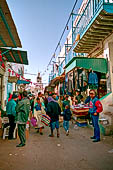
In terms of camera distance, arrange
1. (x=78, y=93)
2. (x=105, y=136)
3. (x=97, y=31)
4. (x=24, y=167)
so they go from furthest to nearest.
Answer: (x=78, y=93) → (x=97, y=31) → (x=105, y=136) → (x=24, y=167)

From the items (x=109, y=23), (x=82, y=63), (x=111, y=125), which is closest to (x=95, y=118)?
(x=111, y=125)

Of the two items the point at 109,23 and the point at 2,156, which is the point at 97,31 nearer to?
the point at 109,23

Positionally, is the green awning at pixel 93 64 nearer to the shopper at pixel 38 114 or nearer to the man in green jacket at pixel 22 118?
the shopper at pixel 38 114

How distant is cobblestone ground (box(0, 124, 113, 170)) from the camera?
358 centimetres

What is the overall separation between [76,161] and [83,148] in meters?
1.15

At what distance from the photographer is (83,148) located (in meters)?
4.95

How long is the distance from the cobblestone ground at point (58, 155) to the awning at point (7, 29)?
14.9 ft

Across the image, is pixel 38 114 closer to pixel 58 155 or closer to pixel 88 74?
pixel 58 155

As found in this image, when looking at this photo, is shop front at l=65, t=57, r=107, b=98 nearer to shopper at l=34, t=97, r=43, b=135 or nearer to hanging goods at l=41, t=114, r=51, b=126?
shopper at l=34, t=97, r=43, b=135

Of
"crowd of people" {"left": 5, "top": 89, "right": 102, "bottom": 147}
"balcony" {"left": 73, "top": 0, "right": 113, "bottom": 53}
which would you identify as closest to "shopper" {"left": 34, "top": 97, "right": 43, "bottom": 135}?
"crowd of people" {"left": 5, "top": 89, "right": 102, "bottom": 147}

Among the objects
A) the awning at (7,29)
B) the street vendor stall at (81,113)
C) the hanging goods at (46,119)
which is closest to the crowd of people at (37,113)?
the hanging goods at (46,119)

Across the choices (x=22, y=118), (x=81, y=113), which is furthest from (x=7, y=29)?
(x=81, y=113)

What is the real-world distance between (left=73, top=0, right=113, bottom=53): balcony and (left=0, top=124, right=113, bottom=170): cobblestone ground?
480 cm

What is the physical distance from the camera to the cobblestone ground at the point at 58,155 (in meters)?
3.58
